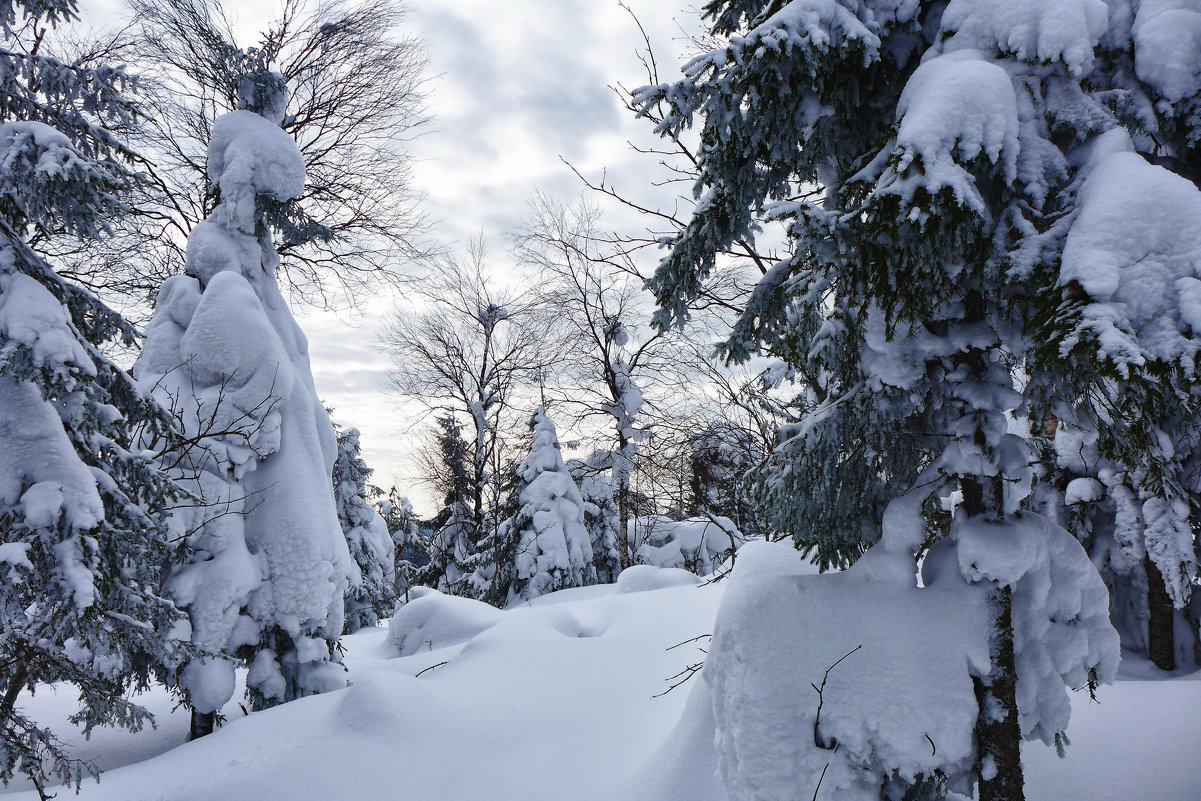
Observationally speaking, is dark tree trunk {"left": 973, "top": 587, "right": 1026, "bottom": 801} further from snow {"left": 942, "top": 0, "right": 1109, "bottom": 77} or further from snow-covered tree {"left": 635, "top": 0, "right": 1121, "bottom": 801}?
snow {"left": 942, "top": 0, "right": 1109, "bottom": 77}

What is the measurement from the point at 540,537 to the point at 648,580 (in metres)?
4.57

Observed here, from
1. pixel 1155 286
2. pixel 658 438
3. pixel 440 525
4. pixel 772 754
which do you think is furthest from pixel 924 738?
pixel 440 525

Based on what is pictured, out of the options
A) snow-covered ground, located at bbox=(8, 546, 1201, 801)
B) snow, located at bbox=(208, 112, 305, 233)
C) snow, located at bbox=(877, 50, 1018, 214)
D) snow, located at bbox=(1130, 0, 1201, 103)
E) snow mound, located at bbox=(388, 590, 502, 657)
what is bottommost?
snow-covered ground, located at bbox=(8, 546, 1201, 801)

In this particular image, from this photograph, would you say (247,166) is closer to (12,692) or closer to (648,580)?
(12,692)

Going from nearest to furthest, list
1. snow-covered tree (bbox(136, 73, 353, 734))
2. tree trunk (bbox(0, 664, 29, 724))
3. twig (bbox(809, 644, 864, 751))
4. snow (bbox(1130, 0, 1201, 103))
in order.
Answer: snow (bbox(1130, 0, 1201, 103)) < twig (bbox(809, 644, 864, 751)) < tree trunk (bbox(0, 664, 29, 724)) < snow-covered tree (bbox(136, 73, 353, 734))

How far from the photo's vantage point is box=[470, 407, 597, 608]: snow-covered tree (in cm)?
1433

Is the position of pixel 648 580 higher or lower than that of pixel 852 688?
lower

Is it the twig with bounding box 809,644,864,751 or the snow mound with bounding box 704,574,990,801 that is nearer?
the snow mound with bounding box 704,574,990,801

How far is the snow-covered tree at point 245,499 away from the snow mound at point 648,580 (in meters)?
4.84

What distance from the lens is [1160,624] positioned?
262 inches

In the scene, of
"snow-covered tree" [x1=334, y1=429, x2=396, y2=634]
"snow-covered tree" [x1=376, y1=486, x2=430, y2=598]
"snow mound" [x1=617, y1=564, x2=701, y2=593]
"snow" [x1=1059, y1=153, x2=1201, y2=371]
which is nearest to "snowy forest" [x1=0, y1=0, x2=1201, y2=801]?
"snow" [x1=1059, y1=153, x2=1201, y2=371]

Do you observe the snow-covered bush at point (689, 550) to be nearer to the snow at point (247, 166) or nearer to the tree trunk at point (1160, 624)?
the tree trunk at point (1160, 624)

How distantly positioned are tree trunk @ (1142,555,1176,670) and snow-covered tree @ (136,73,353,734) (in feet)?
30.3

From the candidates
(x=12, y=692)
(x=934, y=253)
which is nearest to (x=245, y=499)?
(x=12, y=692)
